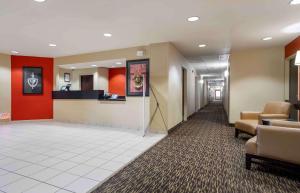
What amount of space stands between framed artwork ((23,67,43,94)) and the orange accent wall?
8.08 metres

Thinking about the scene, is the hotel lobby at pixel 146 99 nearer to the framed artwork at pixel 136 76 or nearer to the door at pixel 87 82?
the framed artwork at pixel 136 76

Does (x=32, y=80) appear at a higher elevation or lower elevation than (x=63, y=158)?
higher

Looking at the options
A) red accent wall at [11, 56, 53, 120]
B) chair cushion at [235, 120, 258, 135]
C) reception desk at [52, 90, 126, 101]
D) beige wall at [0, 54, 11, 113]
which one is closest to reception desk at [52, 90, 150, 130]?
reception desk at [52, 90, 126, 101]

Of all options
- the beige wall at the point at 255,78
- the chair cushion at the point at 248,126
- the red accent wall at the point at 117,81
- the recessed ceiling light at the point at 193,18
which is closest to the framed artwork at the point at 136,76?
the recessed ceiling light at the point at 193,18

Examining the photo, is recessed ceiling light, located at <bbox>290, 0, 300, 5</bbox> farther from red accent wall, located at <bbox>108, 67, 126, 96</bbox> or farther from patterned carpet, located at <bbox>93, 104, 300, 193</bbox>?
red accent wall, located at <bbox>108, 67, 126, 96</bbox>

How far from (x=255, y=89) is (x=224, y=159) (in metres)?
3.62

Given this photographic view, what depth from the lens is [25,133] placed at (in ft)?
16.0

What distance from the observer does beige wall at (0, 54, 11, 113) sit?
6180 millimetres

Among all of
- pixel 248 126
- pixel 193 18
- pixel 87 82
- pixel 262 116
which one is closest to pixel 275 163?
pixel 248 126

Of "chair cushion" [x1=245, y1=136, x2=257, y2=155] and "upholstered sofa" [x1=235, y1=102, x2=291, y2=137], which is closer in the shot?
"chair cushion" [x1=245, y1=136, x2=257, y2=155]

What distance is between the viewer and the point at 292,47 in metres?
4.68

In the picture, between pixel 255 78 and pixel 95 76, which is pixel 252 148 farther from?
pixel 95 76

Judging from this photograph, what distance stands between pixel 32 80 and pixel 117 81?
357 centimetres

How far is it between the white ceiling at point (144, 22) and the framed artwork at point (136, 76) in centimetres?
54
